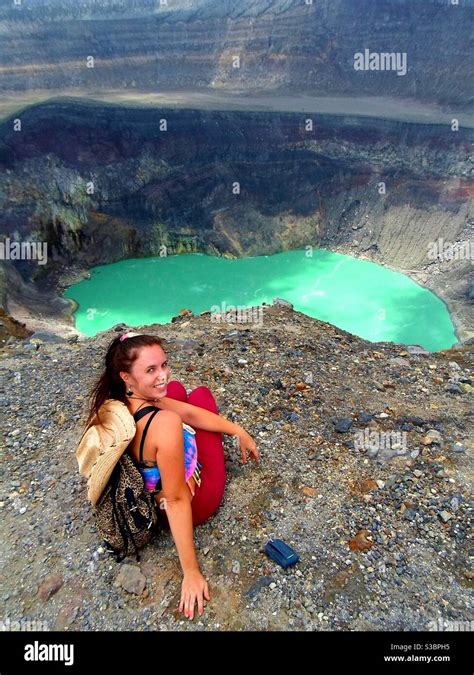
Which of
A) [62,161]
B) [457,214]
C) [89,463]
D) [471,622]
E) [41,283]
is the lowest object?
[471,622]

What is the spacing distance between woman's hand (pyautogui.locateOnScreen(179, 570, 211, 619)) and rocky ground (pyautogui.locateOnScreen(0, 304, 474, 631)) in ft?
0.25

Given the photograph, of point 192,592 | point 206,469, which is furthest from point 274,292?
point 192,592

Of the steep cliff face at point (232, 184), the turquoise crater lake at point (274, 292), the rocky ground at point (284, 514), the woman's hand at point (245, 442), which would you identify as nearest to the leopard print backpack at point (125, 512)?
the rocky ground at point (284, 514)

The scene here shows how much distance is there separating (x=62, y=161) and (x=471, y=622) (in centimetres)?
2805

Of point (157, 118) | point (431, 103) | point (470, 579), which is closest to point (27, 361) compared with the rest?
point (470, 579)

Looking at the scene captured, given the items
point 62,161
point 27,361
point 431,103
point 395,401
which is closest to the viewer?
point 395,401

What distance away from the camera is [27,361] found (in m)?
8.52

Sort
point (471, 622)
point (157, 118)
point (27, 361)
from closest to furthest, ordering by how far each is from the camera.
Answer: point (471, 622), point (27, 361), point (157, 118)

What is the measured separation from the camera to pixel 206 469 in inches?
170

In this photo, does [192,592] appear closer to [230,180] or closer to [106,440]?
[106,440]
